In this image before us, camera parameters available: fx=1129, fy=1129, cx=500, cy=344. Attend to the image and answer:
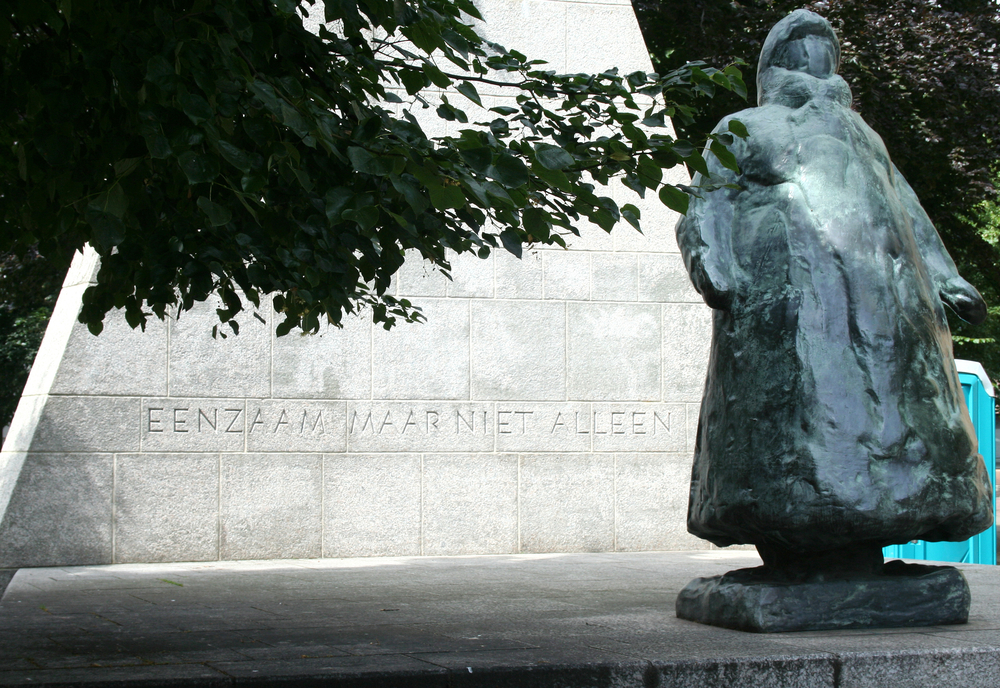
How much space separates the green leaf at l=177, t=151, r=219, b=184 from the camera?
10.3 feet

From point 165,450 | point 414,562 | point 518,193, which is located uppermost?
point 518,193

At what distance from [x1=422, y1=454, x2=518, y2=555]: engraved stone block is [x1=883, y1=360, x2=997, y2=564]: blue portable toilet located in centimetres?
343

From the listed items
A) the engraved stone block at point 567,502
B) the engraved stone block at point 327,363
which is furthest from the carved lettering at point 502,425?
the engraved stone block at point 327,363

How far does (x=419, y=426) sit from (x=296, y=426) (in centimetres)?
100

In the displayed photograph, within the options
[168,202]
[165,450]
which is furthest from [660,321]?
[168,202]

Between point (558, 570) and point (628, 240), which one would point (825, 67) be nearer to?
point (558, 570)

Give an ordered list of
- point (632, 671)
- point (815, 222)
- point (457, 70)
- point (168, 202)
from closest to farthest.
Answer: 1. point (632, 671)
2. point (168, 202)
3. point (815, 222)
4. point (457, 70)

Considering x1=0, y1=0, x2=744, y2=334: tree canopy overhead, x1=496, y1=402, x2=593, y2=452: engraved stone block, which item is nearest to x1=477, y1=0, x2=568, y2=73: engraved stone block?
x1=496, y1=402, x2=593, y2=452: engraved stone block

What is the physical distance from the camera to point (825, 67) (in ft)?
17.3

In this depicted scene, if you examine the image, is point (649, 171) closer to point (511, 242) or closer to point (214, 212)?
point (511, 242)

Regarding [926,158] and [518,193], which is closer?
[518,193]

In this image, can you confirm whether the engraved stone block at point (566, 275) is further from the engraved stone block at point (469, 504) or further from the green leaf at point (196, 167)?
the green leaf at point (196, 167)

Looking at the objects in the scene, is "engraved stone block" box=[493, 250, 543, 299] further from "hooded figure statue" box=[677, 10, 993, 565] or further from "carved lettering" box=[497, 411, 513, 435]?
"hooded figure statue" box=[677, 10, 993, 565]

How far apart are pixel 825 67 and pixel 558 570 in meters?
3.99
